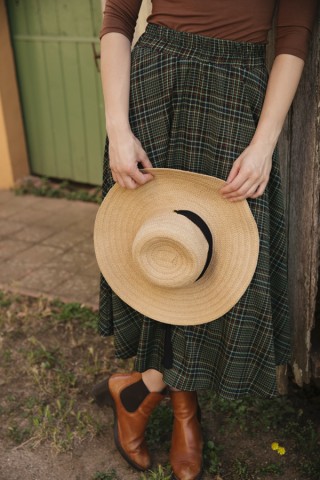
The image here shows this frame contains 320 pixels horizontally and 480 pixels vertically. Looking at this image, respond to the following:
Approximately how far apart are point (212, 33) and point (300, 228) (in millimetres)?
771

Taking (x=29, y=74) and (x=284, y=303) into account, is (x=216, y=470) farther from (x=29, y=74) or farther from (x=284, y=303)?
(x=29, y=74)

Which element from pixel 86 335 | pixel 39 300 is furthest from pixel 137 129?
pixel 39 300

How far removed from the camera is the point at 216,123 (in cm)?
189

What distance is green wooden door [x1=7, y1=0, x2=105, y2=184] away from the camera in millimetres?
4578

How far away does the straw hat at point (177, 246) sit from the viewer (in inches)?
72.9

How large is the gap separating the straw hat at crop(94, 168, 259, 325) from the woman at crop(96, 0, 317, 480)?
6cm

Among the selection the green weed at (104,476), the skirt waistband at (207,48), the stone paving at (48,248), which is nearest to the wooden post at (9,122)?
the stone paving at (48,248)

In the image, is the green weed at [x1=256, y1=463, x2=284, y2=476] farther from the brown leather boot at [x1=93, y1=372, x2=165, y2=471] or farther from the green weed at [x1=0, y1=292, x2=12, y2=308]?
the green weed at [x1=0, y1=292, x2=12, y2=308]

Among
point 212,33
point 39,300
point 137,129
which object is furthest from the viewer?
point 39,300

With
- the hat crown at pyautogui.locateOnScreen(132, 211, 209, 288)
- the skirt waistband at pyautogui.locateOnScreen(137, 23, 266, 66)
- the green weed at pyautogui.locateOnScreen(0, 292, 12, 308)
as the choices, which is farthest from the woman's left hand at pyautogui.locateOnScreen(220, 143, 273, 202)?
the green weed at pyautogui.locateOnScreen(0, 292, 12, 308)

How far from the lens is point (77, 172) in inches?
201

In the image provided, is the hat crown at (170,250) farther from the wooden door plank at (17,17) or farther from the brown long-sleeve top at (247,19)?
the wooden door plank at (17,17)

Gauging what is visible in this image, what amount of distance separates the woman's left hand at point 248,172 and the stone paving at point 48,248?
1.75m

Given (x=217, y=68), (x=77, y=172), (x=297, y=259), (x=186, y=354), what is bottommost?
(x=77, y=172)
